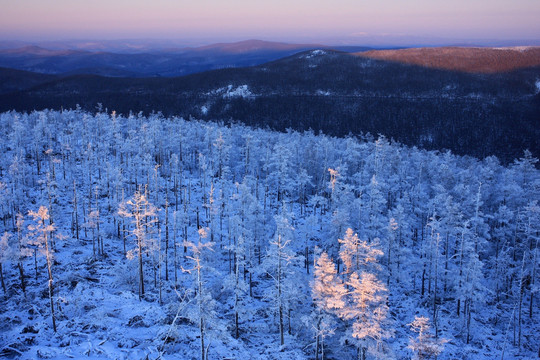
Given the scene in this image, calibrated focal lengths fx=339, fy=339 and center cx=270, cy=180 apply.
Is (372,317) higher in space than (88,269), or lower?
higher

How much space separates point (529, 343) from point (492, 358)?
6.15 meters

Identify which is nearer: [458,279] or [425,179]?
[458,279]

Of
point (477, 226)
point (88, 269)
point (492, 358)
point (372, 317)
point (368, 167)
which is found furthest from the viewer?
point (368, 167)

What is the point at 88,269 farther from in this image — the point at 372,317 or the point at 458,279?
the point at 458,279

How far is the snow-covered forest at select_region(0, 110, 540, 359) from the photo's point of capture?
2644 cm

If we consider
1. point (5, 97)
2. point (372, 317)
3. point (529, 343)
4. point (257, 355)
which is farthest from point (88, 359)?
point (5, 97)

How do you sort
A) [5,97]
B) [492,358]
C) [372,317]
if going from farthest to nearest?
1. [5,97]
2. [492,358]
3. [372,317]

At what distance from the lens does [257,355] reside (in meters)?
28.2

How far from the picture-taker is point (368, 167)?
62.8 m

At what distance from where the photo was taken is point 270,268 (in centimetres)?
3553

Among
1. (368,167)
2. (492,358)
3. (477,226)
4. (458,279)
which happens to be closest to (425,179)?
(368,167)

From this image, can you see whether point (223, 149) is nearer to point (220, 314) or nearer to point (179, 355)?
point (220, 314)

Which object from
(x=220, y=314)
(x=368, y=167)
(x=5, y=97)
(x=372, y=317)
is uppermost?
(x=5, y=97)

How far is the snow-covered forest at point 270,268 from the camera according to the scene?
26438 mm
